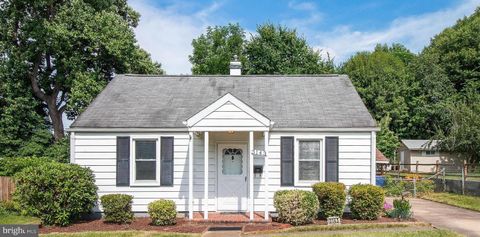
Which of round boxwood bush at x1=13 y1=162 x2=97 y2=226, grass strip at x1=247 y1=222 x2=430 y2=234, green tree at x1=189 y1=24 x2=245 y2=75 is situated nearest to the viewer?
grass strip at x1=247 y1=222 x2=430 y2=234

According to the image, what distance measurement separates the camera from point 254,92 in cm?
1619

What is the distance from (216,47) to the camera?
3962 centimetres

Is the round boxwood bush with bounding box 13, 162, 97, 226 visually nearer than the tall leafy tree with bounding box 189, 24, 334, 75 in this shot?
Yes

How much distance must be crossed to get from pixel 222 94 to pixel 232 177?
10.2 feet

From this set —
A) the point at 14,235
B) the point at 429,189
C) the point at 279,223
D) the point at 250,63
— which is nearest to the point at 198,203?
the point at 279,223

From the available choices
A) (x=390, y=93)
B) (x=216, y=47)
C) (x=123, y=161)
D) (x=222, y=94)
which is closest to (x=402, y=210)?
(x=222, y=94)

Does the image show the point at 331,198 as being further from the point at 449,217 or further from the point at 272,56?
the point at 272,56

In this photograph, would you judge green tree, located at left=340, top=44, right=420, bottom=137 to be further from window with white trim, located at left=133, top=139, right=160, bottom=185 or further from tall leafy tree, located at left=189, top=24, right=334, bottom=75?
window with white trim, located at left=133, top=139, right=160, bottom=185

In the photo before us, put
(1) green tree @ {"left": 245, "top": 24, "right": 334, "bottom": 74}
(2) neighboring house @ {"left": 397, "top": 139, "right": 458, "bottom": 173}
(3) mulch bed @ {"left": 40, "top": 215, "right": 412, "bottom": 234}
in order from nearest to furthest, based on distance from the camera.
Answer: (3) mulch bed @ {"left": 40, "top": 215, "right": 412, "bottom": 234} < (1) green tree @ {"left": 245, "top": 24, "right": 334, "bottom": 74} < (2) neighboring house @ {"left": 397, "top": 139, "right": 458, "bottom": 173}

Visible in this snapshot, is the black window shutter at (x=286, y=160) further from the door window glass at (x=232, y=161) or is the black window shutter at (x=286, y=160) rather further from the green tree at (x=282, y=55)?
the green tree at (x=282, y=55)

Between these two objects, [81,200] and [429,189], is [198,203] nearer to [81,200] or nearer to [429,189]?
[81,200]

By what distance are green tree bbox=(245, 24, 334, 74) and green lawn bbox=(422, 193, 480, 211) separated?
571 inches

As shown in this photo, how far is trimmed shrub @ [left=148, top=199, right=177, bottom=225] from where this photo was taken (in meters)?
12.7

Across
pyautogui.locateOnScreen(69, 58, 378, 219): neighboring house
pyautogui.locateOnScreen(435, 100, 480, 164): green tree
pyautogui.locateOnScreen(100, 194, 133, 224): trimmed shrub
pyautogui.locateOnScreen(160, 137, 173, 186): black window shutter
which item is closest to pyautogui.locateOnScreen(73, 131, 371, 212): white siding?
pyautogui.locateOnScreen(69, 58, 378, 219): neighboring house
